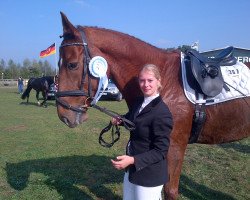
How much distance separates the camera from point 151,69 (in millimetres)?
2600

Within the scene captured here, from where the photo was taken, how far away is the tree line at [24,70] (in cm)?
7819

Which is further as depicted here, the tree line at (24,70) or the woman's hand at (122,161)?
the tree line at (24,70)

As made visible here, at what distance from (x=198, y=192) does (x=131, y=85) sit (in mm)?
2517

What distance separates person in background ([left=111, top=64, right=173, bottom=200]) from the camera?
247 centimetres

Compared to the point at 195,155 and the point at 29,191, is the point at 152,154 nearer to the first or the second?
the point at 29,191

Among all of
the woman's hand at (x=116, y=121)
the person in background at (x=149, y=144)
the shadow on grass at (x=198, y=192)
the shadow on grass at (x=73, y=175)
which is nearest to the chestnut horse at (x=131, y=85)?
the woman's hand at (x=116, y=121)

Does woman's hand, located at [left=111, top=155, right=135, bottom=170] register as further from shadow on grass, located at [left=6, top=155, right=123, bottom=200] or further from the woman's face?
shadow on grass, located at [left=6, top=155, right=123, bottom=200]

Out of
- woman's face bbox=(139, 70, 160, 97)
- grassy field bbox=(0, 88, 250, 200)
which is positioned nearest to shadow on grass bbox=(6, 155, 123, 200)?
grassy field bbox=(0, 88, 250, 200)

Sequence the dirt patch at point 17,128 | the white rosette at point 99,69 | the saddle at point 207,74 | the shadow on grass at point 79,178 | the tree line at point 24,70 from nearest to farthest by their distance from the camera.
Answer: the white rosette at point 99,69 → the saddle at point 207,74 → the shadow on grass at point 79,178 → the dirt patch at point 17,128 → the tree line at point 24,70

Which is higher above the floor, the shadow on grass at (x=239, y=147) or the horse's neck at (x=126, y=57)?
the horse's neck at (x=126, y=57)

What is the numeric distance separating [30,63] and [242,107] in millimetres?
98836

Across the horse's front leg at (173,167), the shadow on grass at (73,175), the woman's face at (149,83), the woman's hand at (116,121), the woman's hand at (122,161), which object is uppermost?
the woman's face at (149,83)

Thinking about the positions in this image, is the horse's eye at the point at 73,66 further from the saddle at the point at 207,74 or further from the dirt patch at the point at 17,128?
the dirt patch at the point at 17,128

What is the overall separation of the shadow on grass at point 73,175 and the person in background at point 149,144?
2.22 metres
